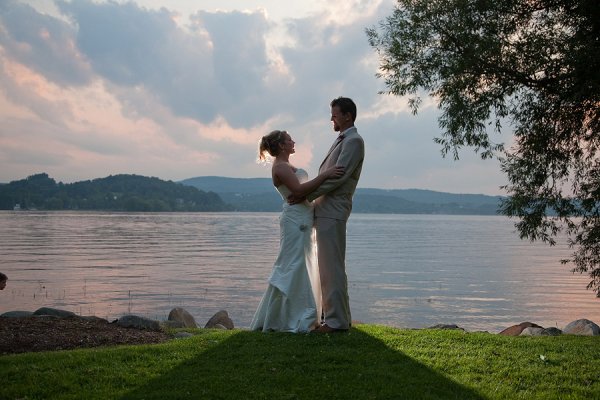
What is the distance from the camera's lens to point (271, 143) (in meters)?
9.77

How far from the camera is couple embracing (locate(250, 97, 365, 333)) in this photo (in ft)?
30.9

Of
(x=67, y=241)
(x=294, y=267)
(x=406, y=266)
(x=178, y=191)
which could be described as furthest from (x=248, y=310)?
(x=178, y=191)

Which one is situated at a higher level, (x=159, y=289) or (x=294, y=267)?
(x=294, y=267)

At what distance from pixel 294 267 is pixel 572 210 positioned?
9105mm

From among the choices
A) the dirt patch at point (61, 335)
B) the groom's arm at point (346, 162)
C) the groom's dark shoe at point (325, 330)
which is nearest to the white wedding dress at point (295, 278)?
the groom's dark shoe at point (325, 330)

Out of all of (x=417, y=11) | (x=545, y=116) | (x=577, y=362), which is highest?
(x=417, y=11)

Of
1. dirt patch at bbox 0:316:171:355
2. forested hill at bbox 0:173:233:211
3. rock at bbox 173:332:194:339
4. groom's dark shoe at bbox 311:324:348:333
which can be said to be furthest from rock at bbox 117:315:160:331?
forested hill at bbox 0:173:233:211

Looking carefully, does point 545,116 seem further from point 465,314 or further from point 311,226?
point 465,314

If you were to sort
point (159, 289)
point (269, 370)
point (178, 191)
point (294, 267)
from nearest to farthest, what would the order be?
point (269, 370), point (294, 267), point (159, 289), point (178, 191)

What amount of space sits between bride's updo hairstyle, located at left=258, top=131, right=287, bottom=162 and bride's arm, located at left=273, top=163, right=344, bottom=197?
279mm

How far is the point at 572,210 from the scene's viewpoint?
1536cm

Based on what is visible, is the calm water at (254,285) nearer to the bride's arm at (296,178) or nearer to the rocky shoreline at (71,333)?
the rocky shoreline at (71,333)

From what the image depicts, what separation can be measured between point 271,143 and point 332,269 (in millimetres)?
2231

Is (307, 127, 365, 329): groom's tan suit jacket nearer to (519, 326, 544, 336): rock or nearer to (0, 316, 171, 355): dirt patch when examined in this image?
(0, 316, 171, 355): dirt patch
